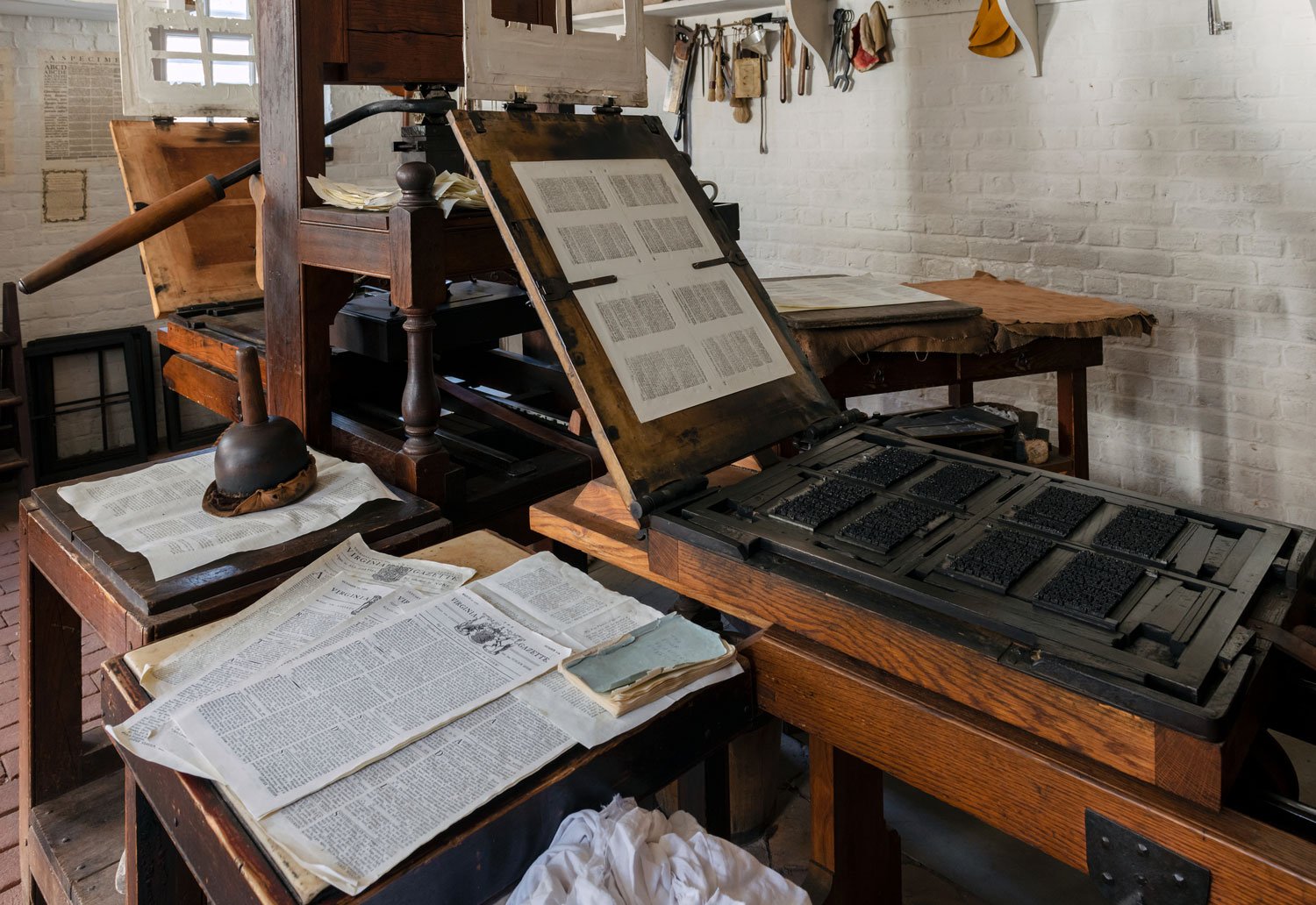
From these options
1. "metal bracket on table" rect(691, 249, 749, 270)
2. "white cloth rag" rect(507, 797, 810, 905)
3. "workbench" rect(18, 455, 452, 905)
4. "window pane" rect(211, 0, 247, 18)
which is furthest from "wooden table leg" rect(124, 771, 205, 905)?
"window pane" rect(211, 0, 247, 18)

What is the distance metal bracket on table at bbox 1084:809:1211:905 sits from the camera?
39.3 inches

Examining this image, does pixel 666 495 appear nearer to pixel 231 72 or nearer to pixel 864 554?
pixel 864 554

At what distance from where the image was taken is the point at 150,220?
2.15 meters

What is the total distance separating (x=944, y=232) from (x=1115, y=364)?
88 cm

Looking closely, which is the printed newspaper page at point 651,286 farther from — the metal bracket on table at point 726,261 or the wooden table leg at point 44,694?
the wooden table leg at point 44,694

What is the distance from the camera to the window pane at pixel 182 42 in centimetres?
286

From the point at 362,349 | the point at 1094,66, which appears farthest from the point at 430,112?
the point at 1094,66

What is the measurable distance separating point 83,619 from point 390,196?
101 cm

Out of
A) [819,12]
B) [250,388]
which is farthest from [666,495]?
[819,12]

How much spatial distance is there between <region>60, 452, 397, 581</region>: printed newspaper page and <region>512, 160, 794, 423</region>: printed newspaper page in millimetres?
648

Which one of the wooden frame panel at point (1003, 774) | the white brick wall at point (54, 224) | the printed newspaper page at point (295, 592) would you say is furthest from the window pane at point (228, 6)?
the wooden frame panel at point (1003, 774)

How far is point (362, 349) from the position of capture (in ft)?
8.00

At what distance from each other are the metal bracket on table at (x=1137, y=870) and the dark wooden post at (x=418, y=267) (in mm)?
1422

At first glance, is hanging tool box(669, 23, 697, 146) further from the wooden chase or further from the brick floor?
the brick floor
